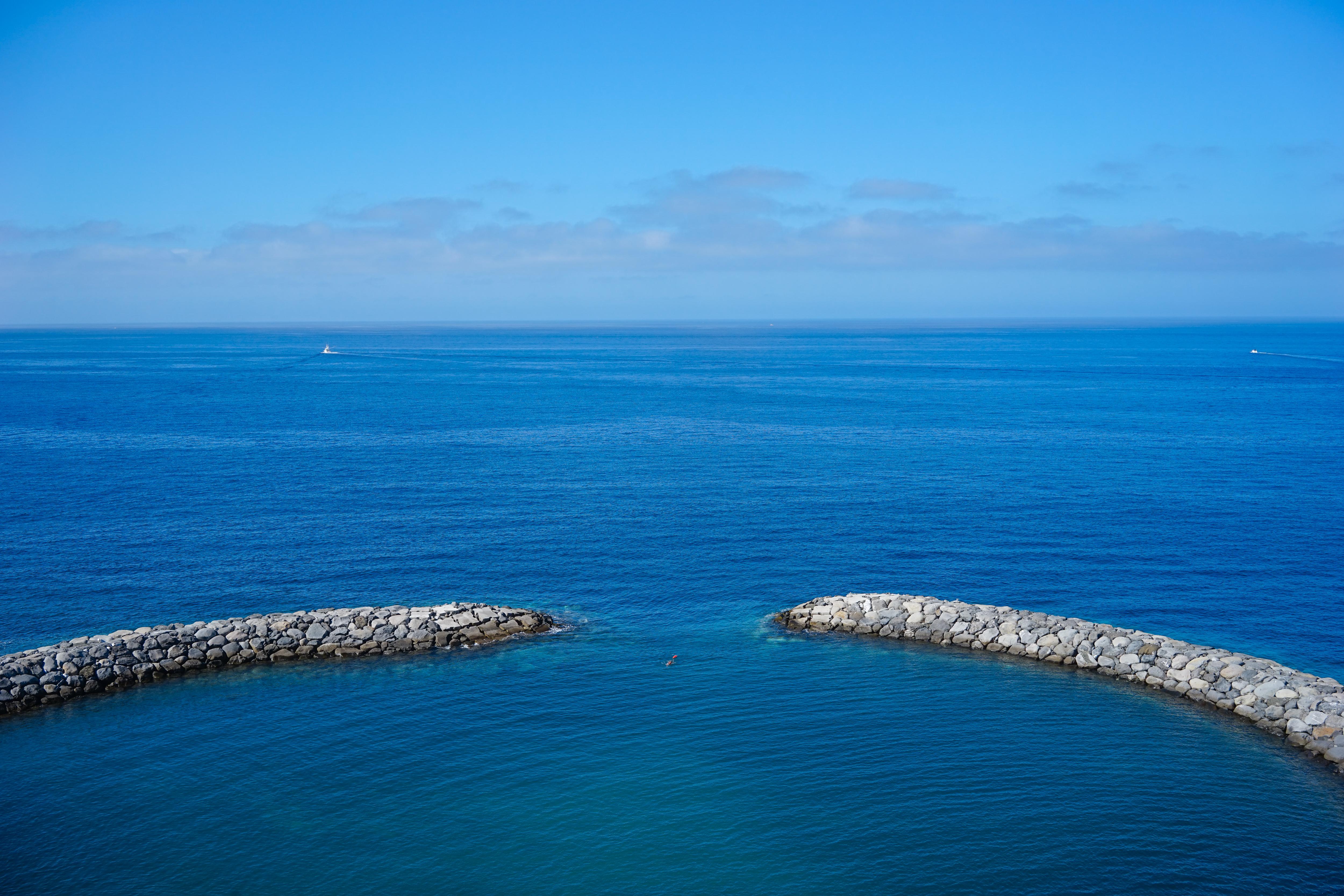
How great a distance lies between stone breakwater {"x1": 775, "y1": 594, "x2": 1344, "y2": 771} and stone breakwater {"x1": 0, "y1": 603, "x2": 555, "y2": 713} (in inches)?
547

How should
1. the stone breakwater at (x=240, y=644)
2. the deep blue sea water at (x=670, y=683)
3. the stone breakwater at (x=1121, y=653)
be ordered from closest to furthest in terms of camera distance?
1. the deep blue sea water at (x=670, y=683)
2. the stone breakwater at (x=1121, y=653)
3. the stone breakwater at (x=240, y=644)

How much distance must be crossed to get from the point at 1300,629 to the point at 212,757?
4316 centimetres

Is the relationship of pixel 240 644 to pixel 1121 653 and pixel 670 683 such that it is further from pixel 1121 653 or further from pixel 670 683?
pixel 1121 653

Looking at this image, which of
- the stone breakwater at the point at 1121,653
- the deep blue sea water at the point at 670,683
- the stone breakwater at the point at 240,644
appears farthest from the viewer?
the stone breakwater at the point at 240,644

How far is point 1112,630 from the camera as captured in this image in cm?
3725

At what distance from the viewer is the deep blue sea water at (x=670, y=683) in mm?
24438

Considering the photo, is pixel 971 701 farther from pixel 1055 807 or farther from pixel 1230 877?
pixel 1230 877

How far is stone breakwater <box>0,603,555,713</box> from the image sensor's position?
33906mm

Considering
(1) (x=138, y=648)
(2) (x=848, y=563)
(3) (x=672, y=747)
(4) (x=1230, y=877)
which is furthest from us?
(2) (x=848, y=563)

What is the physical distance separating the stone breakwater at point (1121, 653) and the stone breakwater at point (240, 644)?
13.9 m

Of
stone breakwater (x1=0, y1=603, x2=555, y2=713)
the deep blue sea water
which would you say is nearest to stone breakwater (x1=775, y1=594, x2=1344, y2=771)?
the deep blue sea water

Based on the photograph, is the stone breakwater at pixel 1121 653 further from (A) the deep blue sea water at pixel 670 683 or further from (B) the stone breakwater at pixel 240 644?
(B) the stone breakwater at pixel 240 644

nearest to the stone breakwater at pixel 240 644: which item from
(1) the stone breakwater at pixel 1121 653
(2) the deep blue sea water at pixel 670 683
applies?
(2) the deep blue sea water at pixel 670 683

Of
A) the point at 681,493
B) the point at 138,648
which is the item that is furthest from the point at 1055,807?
the point at 681,493
